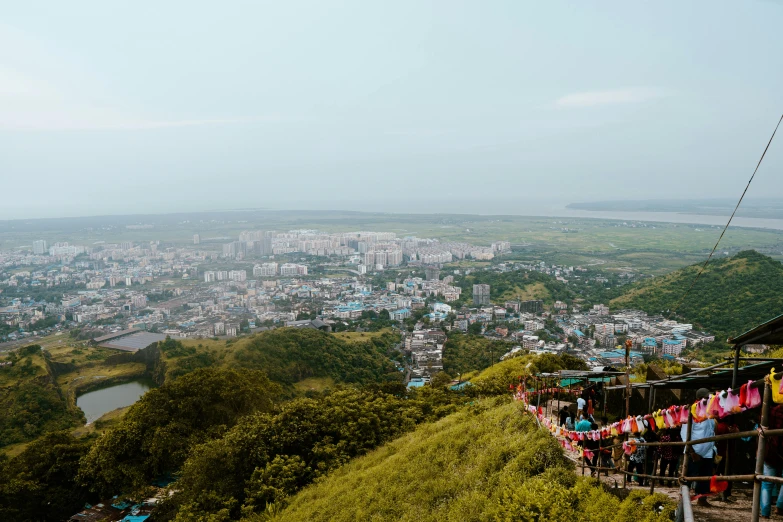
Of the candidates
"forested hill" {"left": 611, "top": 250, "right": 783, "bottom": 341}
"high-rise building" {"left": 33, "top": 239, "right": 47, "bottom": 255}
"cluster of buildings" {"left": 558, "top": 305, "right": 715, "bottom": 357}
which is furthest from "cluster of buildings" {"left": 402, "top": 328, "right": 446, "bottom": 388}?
"high-rise building" {"left": 33, "top": 239, "right": 47, "bottom": 255}

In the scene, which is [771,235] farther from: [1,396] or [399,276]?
[1,396]

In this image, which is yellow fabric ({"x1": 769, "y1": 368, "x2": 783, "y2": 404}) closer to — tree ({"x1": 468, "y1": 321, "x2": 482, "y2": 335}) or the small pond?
the small pond

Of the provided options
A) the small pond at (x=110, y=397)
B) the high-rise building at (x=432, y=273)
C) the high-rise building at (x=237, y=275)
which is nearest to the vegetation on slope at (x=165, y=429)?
the small pond at (x=110, y=397)

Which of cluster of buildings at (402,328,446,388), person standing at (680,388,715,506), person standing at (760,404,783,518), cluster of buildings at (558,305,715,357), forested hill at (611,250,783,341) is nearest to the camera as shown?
person standing at (760,404,783,518)

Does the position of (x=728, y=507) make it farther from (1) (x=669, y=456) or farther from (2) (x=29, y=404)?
(2) (x=29, y=404)

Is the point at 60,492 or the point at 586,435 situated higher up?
the point at 586,435

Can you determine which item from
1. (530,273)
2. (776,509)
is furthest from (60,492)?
(530,273)

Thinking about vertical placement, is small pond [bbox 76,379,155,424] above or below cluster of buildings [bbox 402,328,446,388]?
below
